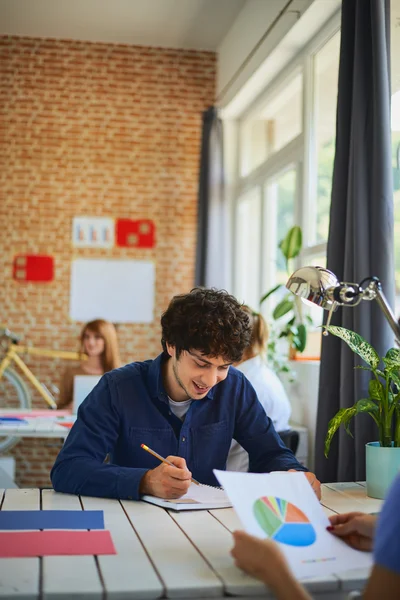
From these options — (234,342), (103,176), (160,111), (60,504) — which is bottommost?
(60,504)

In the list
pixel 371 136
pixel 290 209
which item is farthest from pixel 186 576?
pixel 290 209

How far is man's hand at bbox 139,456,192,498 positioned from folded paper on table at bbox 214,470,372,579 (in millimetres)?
314

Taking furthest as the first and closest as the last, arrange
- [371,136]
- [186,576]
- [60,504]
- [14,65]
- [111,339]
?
[14,65] < [111,339] < [371,136] < [60,504] < [186,576]

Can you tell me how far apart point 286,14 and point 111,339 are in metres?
2.63

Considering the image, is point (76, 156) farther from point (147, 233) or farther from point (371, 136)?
point (371, 136)

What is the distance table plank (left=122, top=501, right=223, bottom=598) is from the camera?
1365 mm

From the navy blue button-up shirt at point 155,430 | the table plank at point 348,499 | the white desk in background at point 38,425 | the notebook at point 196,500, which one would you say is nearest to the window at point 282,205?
the white desk in background at point 38,425

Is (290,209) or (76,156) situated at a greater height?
(76,156)

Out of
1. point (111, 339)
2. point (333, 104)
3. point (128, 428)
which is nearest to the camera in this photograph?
point (128, 428)

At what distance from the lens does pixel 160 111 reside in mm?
7043

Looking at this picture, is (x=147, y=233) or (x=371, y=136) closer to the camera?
(x=371, y=136)

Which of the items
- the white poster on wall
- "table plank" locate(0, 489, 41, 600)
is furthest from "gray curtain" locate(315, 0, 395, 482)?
the white poster on wall

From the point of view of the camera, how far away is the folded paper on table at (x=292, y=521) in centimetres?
150

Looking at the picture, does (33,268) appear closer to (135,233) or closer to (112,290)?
(112,290)
